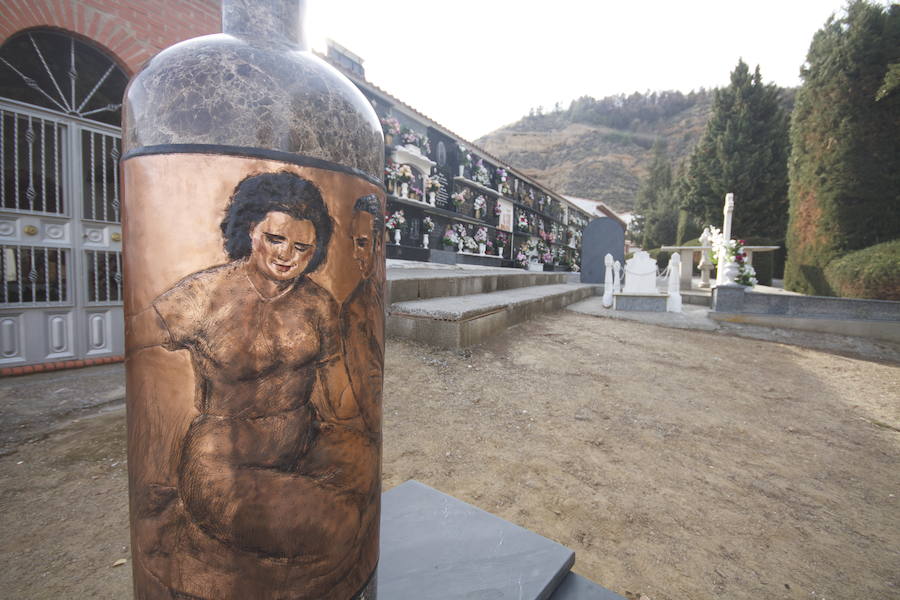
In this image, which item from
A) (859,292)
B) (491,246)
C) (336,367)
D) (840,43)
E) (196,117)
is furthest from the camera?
(491,246)

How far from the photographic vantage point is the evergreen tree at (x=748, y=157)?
22.3 m

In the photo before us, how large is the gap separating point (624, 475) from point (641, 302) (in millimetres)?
7731

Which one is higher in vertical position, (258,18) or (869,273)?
(258,18)

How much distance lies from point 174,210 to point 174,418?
1.30 feet

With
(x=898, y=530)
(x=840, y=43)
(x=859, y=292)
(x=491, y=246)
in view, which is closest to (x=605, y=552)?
(x=898, y=530)

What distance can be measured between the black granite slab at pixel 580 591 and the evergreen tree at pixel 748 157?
27.1m

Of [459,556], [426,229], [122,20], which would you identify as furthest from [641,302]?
[122,20]

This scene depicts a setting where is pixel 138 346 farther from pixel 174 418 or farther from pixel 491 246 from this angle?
pixel 491 246

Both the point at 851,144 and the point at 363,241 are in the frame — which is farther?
the point at 851,144

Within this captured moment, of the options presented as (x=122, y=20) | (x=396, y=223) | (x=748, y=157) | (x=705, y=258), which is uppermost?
(x=748, y=157)

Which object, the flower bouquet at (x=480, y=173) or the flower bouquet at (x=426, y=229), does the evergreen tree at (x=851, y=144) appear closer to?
the flower bouquet at (x=480, y=173)

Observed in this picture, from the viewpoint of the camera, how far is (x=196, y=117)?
722mm

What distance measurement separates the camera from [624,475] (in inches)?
93.6

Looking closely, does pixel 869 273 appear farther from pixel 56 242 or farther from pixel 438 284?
pixel 56 242
